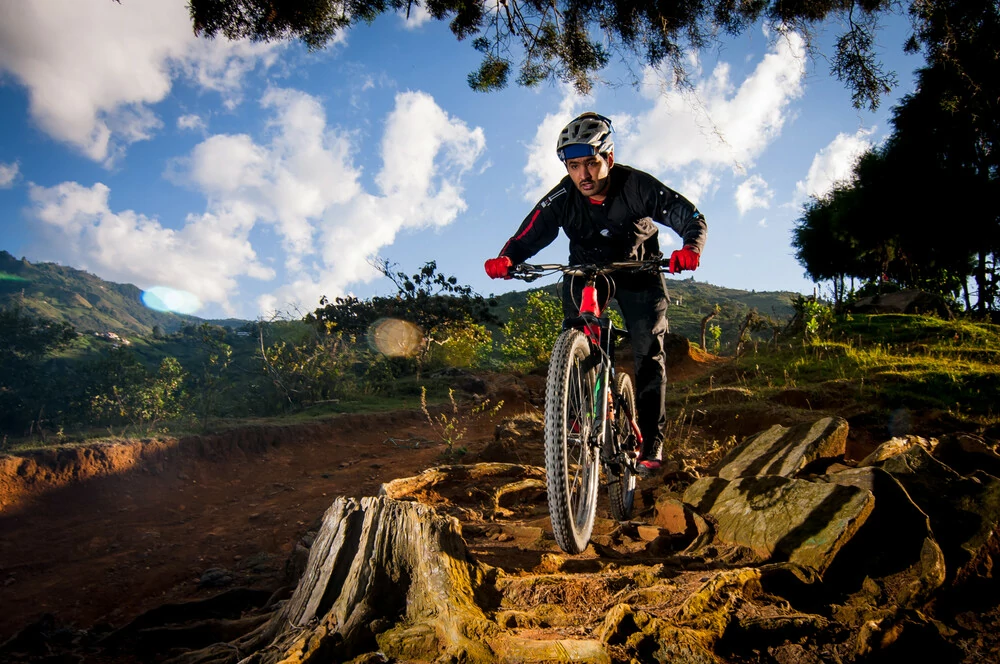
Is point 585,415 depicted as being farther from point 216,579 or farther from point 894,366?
point 894,366

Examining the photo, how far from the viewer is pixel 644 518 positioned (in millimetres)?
3963

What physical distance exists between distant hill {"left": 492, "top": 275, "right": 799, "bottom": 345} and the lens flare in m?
22.0

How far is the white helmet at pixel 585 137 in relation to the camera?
322 centimetres

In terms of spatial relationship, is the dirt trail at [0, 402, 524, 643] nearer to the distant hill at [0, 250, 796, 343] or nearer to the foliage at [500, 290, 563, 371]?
the foliage at [500, 290, 563, 371]

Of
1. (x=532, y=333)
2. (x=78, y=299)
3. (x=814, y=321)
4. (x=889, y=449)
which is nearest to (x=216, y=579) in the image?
(x=889, y=449)

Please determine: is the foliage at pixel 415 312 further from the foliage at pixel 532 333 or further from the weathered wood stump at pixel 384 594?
the weathered wood stump at pixel 384 594

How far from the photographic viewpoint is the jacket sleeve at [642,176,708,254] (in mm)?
3480

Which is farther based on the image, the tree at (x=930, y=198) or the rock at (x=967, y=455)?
the tree at (x=930, y=198)

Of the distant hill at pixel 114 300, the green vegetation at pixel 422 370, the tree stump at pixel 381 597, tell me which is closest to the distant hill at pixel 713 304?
the distant hill at pixel 114 300

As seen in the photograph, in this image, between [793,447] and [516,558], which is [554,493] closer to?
[516,558]

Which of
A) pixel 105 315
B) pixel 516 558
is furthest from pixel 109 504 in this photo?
pixel 105 315

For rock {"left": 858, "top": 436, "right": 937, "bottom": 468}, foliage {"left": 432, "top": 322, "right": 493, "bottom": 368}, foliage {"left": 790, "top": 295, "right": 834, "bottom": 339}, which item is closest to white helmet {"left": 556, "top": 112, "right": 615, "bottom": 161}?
rock {"left": 858, "top": 436, "right": 937, "bottom": 468}

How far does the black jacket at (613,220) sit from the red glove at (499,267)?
256 mm

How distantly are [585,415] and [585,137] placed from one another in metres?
1.66
